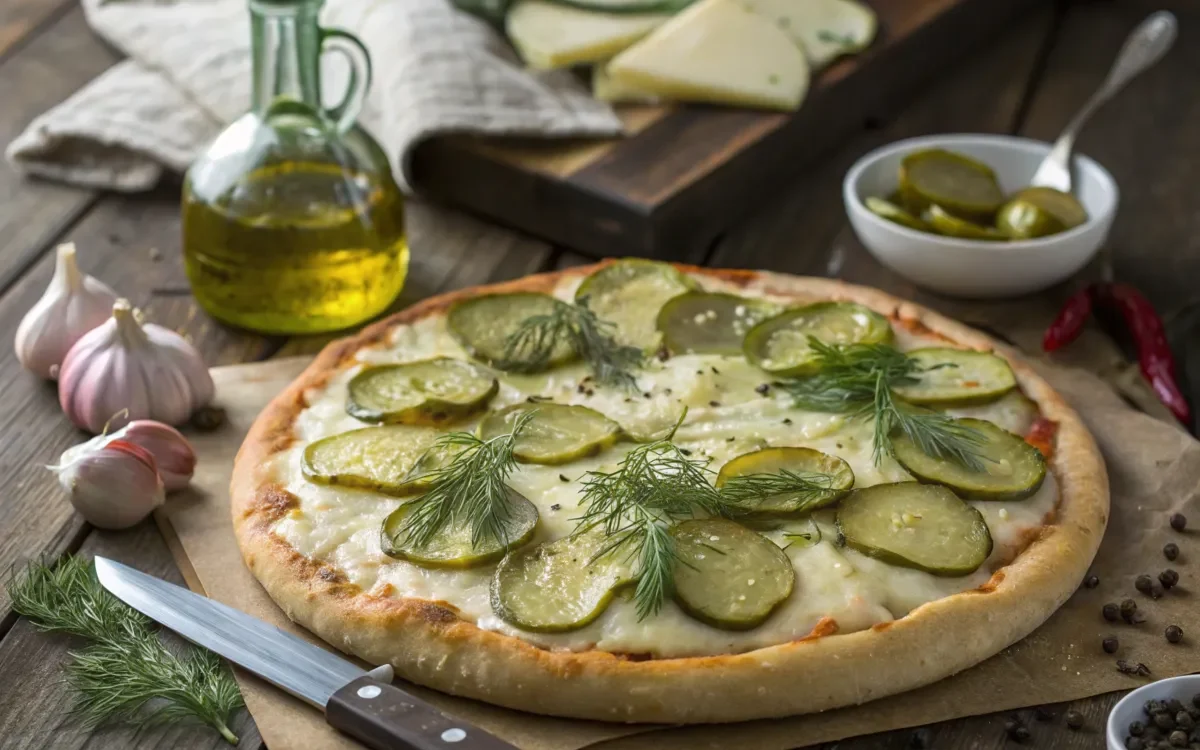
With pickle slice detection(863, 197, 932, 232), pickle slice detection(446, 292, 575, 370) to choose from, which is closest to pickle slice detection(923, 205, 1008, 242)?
pickle slice detection(863, 197, 932, 232)

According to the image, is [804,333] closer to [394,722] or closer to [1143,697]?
[1143,697]

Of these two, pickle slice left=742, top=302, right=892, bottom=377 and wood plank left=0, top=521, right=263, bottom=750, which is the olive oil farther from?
wood plank left=0, top=521, right=263, bottom=750

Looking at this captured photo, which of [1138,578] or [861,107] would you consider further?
[861,107]

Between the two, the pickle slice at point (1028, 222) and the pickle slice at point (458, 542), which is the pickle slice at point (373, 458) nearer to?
the pickle slice at point (458, 542)

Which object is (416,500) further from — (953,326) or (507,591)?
(953,326)

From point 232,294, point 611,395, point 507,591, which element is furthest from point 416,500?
point 232,294

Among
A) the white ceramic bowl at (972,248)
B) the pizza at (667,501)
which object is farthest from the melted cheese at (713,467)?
the white ceramic bowl at (972,248)
